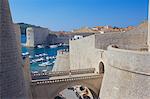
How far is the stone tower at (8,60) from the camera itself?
896 cm

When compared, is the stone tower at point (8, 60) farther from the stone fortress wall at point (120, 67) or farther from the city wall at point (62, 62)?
the city wall at point (62, 62)

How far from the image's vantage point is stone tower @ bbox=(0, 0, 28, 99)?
8.96m

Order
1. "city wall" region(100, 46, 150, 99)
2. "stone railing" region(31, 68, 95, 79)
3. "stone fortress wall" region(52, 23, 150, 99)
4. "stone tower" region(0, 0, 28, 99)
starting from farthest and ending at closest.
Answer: "stone railing" region(31, 68, 95, 79), "stone fortress wall" region(52, 23, 150, 99), "city wall" region(100, 46, 150, 99), "stone tower" region(0, 0, 28, 99)

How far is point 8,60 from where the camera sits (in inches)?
362

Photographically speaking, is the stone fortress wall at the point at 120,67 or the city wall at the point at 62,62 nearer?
the stone fortress wall at the point at 120,67

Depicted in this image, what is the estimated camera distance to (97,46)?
21.4 metres

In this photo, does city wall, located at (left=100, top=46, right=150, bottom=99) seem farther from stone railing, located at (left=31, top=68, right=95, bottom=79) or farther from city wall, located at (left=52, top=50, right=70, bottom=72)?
city wall, located at (left=52, top=50, right=70, bottom=72)

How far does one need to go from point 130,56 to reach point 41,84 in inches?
260

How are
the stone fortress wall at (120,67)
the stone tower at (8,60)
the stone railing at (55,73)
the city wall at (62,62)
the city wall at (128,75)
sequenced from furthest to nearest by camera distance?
1. the city wall at (62,62)
2. the stone railing at (55,73)
3. the stone fortress wall at (120,67)
4. the city wall at (128,75)
5. the stone tower at (8,60)

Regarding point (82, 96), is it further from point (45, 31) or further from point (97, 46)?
point (45, 31)

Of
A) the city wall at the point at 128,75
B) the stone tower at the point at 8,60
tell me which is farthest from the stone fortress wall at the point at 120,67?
the stone tower at the point at 8,60

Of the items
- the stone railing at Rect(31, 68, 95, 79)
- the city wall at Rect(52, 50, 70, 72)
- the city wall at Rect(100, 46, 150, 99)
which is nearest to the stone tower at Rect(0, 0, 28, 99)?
the city wall at Rect(100, 46, 150, 99)

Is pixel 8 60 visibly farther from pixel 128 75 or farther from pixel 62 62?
pixel 62 62

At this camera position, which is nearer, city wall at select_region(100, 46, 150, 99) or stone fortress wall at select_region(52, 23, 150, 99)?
city wall at select_region(100, 46, 150, 99)
